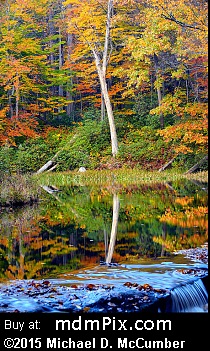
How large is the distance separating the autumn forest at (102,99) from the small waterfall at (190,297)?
49.7ft

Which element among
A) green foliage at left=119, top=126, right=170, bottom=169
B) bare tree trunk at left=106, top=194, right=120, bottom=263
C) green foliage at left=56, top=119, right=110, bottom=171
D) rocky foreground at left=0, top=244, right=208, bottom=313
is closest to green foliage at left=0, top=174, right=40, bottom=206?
bare tree trunk at left=106, top=194, right=120, bottom=263

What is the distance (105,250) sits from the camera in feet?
31.7

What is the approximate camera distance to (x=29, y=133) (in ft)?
96.4

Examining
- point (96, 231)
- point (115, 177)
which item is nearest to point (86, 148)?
point (115, 177)

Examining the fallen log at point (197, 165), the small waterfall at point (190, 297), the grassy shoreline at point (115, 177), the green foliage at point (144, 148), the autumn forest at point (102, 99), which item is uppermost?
the autumn forest at point (102, 99)

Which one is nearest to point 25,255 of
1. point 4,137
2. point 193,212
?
point 193,212

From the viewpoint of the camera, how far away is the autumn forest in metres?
24.2

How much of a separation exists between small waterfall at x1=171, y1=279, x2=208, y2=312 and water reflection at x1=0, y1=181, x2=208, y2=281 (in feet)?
5.78

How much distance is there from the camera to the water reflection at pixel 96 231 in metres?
8.91

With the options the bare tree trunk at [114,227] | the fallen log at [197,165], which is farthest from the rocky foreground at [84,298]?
the fallen log at [197,165]

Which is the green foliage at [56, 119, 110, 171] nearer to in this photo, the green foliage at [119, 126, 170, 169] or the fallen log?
the green foliage at [119, 126, 170, 169]

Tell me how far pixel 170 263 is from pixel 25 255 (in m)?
2.66

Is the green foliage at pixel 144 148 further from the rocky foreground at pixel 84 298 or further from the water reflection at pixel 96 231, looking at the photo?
the rocky foreground at pixel 84 298

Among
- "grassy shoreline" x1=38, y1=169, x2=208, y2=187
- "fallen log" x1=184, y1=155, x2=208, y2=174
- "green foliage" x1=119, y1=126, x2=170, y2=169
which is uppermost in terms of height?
"green foliage" x1=119, y1=126, x2=170, y2=169
